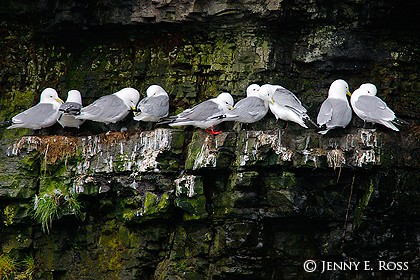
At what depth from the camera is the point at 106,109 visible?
45.2ft

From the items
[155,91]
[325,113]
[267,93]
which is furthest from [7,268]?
[325,113]

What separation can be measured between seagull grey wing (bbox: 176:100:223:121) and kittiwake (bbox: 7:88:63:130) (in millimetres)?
2330

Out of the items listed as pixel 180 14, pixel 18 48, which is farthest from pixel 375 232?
pixel 18 48

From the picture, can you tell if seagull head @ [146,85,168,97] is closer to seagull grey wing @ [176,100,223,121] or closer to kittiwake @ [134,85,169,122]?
kittiwake @ [134,85,169,122]

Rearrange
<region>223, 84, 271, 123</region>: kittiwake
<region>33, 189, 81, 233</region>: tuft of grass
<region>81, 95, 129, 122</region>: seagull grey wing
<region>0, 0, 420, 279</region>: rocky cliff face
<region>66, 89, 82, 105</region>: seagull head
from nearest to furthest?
<region>0, 0, 420, 279</region>: rocky cliff face, <region>223, 84, 271, 123</region>: kittiwake, <region>33, 189, 81, 233</region>: tuft of grass, <region>81, 95, 129, 122</region>: seagull grey wing, <region>66, 89, 82, 105</region>: seagull head

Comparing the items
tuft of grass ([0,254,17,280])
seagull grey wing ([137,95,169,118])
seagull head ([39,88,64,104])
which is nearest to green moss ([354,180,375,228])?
seagull grey wing ([137,95,169,118])

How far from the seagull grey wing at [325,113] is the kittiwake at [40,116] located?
4.37 meters

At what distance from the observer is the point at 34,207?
13.4 meters

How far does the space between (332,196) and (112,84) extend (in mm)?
4794

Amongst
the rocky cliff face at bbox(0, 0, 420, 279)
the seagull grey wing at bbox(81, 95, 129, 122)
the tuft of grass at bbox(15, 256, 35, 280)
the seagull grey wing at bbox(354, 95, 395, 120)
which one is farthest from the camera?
the seagull grey wing at bbox(81, 95, 129, 122)

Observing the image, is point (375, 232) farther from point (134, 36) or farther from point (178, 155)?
point (134, 36)

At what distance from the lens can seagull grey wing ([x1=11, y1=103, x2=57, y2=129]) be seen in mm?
13961

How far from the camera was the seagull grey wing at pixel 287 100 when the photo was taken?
12.8 metres

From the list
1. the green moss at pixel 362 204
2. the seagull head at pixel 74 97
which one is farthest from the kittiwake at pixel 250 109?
the seagull head at pixel 74 97
